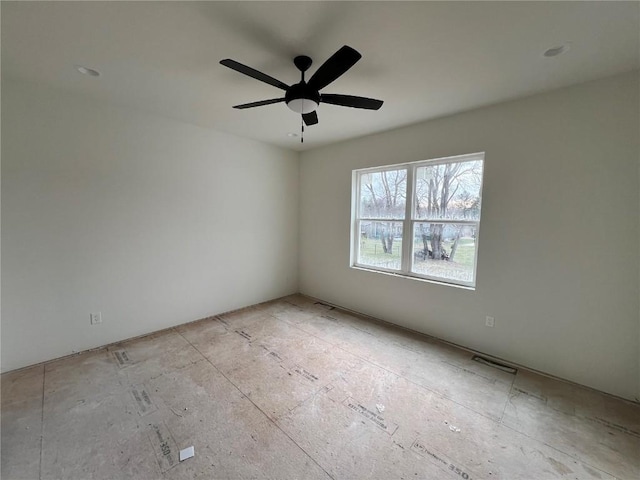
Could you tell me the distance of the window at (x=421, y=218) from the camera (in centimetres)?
300

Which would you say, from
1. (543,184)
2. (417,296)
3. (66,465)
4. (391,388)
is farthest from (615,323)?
(66,465)

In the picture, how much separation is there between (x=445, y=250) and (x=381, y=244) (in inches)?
36.0

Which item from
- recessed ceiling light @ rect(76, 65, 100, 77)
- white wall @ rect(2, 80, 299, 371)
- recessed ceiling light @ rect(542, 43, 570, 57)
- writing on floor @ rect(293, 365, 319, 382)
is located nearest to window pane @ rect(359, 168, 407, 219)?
white wall @ rect(2, 80, 299, 371)

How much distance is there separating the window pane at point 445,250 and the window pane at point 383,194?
0.42m

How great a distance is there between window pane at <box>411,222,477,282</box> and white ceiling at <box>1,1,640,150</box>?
1.39 meters

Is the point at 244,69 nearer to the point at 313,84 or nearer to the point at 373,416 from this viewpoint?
the point at 313,84

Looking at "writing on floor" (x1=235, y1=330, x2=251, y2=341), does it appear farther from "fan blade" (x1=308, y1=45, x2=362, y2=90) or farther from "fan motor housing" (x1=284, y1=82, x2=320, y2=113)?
"fan blade" (x1=308, y1=45, x2=362, y2=90)

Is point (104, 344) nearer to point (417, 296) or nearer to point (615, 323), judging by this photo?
point (417, 296)

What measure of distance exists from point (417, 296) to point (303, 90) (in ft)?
8.90

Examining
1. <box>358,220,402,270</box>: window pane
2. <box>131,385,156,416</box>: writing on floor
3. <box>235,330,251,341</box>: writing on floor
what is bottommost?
<box>131,385,156,416</box>: writing on floor

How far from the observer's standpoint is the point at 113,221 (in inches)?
114

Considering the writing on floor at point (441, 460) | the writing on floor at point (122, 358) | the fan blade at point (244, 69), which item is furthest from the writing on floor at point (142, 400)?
the fan blade at point (244, 69)

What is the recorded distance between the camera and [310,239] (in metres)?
4.68

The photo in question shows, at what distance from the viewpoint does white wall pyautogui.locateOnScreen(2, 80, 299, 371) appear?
7.89ft
